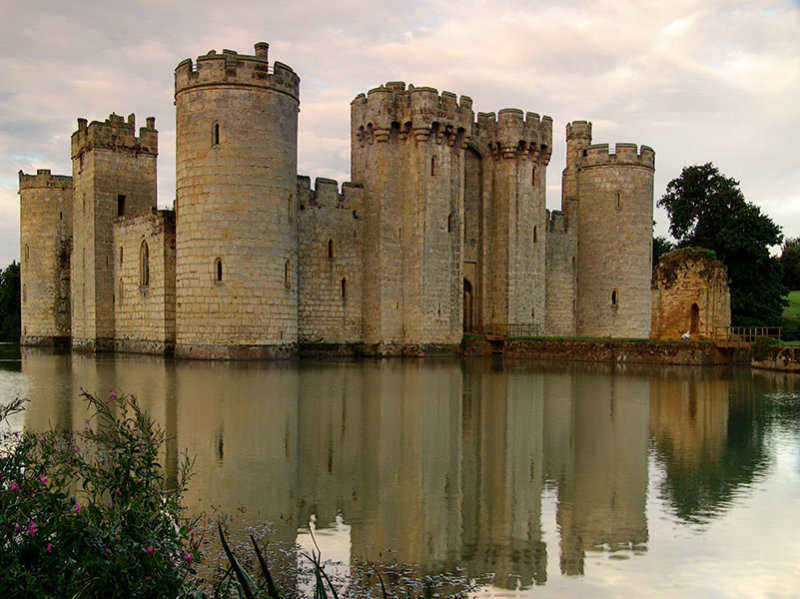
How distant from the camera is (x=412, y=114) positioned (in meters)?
28.6

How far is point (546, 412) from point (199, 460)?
6324 millimetres

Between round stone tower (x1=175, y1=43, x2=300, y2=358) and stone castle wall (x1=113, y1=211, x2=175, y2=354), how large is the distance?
1.95 metres

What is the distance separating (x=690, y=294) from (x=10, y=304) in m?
45.2

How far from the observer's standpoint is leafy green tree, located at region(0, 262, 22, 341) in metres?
53.7

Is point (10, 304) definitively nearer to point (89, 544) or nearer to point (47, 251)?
point (47, 251)

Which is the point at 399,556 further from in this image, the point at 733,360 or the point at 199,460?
the point at 733,360

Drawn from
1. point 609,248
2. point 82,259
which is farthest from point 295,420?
point 609,248

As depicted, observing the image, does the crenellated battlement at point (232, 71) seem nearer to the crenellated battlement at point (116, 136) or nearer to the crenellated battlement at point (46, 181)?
the crenellated battlement at point (116, 136)

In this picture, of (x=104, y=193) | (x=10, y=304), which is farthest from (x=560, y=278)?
(x=10, y=304)

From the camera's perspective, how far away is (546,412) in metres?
13.1

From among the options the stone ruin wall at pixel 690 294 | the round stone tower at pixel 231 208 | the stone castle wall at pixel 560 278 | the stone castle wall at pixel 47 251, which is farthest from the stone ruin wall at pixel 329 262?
the stone castle wall at pixel 47 251

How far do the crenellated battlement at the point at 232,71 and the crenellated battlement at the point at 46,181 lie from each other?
14.2 m

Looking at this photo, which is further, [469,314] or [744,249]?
[744,249]

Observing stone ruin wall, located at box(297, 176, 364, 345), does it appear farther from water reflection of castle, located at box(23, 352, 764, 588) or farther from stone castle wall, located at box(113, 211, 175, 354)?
water reflection of castle, located at box(23, 352, 764, 588)
